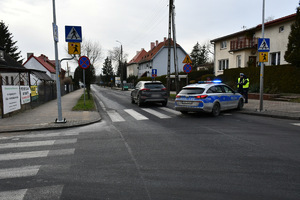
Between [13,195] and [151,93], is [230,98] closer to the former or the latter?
[151,93]

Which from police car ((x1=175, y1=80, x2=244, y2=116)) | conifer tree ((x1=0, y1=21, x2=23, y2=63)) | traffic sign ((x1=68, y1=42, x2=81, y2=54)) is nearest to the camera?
traffic sign ((x1=68, y1=42, x2=81, y2=54))

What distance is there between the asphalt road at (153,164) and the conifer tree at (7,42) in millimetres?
46887

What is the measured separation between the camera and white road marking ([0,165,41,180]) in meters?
3.98

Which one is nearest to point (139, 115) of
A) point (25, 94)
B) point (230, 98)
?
point (230, 98)

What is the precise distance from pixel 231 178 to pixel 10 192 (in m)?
3.32

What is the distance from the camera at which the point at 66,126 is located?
8.34 meters

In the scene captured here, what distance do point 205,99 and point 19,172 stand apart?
7.69 metres

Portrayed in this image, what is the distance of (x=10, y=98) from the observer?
35.4 ft

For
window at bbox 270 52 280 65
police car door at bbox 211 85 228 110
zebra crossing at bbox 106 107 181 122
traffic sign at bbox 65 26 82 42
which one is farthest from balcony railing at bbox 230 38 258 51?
traffic sign at bbox 65 26 82 42

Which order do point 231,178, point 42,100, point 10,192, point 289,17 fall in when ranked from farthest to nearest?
point 289,17 → point 42,100 → point 231,178 → point 10,192

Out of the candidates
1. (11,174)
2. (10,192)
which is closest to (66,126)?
(11,174)

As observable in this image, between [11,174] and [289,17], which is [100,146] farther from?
[289,17]

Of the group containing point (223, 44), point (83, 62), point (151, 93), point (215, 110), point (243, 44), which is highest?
point (223, 44)

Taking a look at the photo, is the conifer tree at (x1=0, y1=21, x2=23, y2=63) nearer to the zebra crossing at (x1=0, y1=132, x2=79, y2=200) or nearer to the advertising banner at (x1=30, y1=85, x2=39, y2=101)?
the advertising banner at (x1=30, y1=85, x2=39, y2=101)
